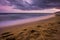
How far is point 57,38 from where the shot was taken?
119cm

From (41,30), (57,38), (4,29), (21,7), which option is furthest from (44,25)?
(4,29)

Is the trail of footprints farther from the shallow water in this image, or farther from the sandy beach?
the shallow water

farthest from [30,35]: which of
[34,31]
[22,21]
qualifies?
[22,21]

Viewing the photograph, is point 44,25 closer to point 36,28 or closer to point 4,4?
point 36,28

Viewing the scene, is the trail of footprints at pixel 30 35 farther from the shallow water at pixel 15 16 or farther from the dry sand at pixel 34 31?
the shallow water at pixel 15 16

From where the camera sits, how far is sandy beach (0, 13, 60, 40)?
3.77 ft

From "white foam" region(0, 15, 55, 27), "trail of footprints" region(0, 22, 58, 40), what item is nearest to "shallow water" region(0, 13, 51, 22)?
"white foam" region(0, 15, 55, 27)

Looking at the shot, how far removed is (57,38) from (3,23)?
1.84 feet

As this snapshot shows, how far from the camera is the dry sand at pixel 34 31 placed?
1148 millimetres

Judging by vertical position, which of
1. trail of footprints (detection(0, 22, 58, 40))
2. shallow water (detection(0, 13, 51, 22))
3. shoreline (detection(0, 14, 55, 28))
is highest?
shallow water (detection(0, 13, 51, 22))

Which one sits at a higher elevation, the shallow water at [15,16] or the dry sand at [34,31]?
the shallow water at [15,16]

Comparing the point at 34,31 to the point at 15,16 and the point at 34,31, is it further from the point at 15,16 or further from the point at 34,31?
the point at 15,16

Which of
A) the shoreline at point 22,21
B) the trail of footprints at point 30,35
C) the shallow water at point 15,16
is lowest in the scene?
the trail of footprints at point 30,35

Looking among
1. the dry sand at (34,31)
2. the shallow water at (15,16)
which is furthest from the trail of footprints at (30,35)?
the shallow water at (15,16)
